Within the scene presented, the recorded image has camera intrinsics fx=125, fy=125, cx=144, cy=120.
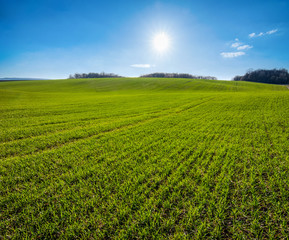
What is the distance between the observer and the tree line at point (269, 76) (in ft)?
451

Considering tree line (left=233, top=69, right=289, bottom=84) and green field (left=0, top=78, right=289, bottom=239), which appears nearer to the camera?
green field (left=0, top=78, right=289, bottom=239)

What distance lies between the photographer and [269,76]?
147750mm

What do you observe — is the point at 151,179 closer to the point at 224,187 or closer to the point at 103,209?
the point at 103,209

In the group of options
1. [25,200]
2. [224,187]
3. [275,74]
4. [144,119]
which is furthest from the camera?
[275,74]

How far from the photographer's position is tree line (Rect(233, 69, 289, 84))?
5413 inches

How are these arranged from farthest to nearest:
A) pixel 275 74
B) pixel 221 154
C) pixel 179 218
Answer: pixel 275 74, pixel 221 154, pixel 179 218

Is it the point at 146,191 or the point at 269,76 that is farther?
the point at 269,76

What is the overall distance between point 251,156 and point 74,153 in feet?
32.2

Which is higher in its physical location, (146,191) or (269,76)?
(269,76)

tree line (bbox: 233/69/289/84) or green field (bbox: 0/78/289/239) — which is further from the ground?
tree line (bbox: 233/69/289/84)

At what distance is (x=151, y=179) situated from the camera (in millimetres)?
5121

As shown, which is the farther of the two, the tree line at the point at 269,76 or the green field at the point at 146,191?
the tree line at the point at 269,76

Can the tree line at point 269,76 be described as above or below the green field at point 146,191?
above

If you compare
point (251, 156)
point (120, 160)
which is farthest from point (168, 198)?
point (251, 156)
